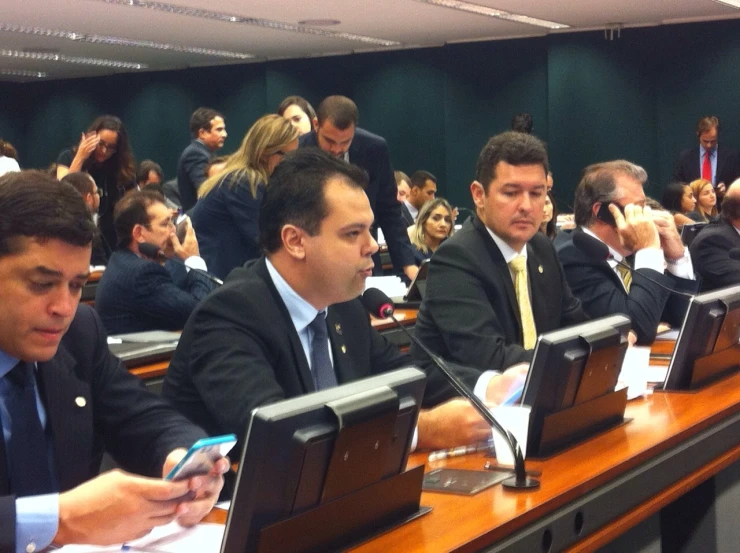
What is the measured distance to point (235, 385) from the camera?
78.0 inches

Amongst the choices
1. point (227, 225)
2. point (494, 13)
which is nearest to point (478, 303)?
point (227, 225)

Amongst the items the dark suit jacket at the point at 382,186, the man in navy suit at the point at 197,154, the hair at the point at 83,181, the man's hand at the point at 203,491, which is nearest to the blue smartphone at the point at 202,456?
the man's hand at the point at 203,491

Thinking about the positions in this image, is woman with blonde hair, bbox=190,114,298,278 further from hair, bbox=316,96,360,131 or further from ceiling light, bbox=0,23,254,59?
ceiling light, bbox=0,23,254,59

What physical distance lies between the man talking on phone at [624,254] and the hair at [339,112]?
3.79ft

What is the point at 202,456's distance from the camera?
1.41 m

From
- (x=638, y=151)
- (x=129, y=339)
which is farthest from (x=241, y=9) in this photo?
(x=129, y=339)

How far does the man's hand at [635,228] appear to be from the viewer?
3.34m

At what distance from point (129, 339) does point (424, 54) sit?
10.6m

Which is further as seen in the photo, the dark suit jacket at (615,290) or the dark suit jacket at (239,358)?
the dark suit jacket at (615,290)

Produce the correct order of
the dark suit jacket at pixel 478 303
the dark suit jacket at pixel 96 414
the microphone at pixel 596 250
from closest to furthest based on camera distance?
the dark suit jacket at pixel 96 414, the dark suit jacket at pixel 478 303, the microphone at pixel 596 250

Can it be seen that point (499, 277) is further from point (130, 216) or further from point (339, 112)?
point (130, 216)

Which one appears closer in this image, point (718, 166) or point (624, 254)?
point (624, 254)

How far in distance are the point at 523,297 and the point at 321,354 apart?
80 cm

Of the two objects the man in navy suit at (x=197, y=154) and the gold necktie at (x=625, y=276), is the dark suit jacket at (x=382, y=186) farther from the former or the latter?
the man in navy suit at (x=197, y=154)
